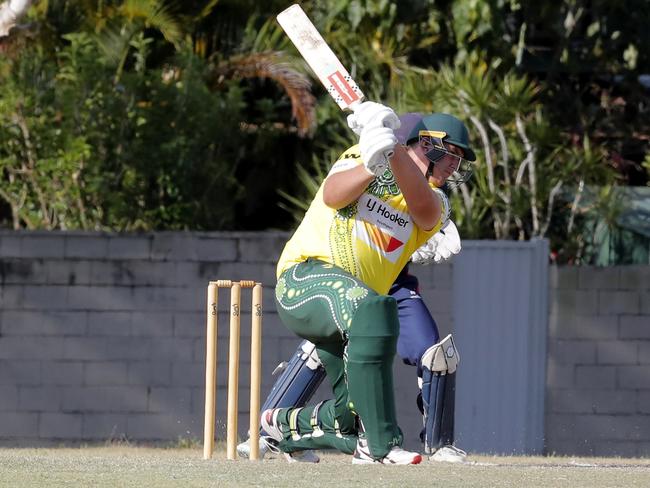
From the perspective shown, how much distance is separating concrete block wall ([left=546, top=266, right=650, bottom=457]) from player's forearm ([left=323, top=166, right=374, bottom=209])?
4789 mm

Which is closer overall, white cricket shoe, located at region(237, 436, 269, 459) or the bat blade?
the bat blade

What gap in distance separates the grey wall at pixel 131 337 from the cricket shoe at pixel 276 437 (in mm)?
Result: 3178

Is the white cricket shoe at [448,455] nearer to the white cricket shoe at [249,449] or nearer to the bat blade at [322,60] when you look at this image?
the white cricket shoe at [249,449]

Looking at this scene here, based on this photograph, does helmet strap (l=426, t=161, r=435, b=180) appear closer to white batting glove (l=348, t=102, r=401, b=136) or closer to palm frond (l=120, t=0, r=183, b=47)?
white batting glove (l=348, t=102, r=401, b=136)

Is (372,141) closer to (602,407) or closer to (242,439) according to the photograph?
(242,439)

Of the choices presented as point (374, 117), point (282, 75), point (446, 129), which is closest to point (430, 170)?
point (446, 129)

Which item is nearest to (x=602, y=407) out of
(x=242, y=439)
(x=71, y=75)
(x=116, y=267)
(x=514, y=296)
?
(x=514, y=296)

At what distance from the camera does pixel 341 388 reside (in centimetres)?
539

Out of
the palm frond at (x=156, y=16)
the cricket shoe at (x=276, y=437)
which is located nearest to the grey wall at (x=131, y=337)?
the palm frond at (x=156, y=16)

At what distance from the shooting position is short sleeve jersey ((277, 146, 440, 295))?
17.1ft

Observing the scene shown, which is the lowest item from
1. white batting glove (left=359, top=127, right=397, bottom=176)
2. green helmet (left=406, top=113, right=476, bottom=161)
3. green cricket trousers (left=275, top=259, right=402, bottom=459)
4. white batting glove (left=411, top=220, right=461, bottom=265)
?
green cricket trousers (left=275, top=259, right=402, bottom=459)

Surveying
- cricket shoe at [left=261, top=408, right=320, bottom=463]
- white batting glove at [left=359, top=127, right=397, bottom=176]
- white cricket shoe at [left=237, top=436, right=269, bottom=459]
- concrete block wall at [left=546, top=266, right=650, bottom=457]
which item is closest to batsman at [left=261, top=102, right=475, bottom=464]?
white batting glove at [left=359, top=127, right=397, bottom=176]

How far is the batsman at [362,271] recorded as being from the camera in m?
4.89

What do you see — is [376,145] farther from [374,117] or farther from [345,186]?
[345,186]
